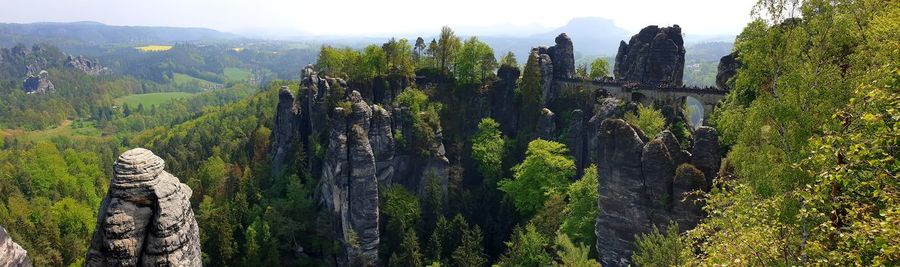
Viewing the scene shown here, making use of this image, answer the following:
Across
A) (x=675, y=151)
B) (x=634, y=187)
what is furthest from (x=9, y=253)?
(x=675, y=151)

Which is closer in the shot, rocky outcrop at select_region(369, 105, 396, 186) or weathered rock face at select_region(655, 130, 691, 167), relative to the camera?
weathered rock face at select_region(655, 130, 691, 167)

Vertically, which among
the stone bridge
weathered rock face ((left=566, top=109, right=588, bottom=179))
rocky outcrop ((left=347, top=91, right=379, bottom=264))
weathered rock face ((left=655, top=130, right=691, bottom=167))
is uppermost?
the stone bridge

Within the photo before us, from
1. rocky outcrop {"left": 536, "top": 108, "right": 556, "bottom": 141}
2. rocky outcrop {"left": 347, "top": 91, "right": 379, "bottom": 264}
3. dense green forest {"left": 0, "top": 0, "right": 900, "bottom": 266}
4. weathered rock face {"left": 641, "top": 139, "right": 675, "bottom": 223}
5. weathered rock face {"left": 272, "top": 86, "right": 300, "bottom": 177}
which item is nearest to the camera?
dense green forest {"left": 0, "top": 0, "right": 900, "bottom": 266}

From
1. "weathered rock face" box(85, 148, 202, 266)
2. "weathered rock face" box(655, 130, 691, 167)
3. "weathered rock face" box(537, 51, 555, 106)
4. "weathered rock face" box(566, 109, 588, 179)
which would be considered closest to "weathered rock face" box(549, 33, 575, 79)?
"weathered rock face" box(537, 51, 555, 106)

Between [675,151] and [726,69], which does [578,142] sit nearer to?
[726,69]

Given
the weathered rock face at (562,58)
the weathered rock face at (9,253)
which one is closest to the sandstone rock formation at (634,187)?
the weathered rock face at (9,253)

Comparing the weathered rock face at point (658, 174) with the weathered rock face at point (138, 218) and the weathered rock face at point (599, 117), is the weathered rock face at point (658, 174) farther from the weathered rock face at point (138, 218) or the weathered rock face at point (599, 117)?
the weathered rock face at point (138, 218)

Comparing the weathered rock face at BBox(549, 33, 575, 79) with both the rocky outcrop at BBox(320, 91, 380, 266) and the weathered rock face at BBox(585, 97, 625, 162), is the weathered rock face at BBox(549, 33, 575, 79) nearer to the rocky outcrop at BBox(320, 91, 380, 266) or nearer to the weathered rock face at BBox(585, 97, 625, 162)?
the weathered rock face at BBox(585, 97, 625, 162)
